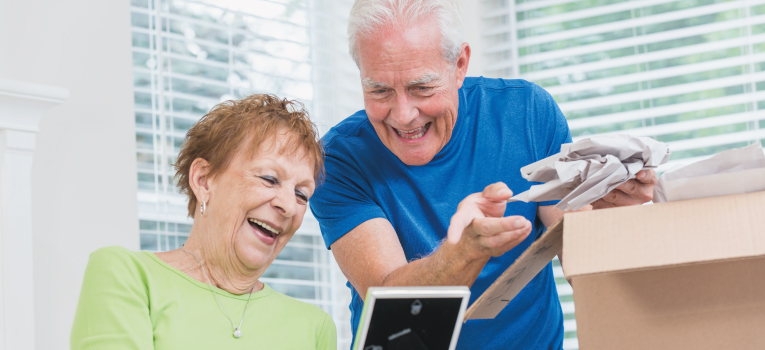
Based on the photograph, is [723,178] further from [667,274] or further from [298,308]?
[298,308]

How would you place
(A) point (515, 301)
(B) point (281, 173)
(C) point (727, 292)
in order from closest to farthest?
(C) point (727, 292)
(B) point (281, 173)
(A) point (515, 301)

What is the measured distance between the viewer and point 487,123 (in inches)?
60.9

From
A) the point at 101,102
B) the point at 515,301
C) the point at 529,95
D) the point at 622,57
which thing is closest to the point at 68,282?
the point at 101,102

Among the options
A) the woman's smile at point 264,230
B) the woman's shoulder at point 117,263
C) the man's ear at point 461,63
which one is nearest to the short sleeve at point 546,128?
the man's ear at point 461,63

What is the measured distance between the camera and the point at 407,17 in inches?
53.9

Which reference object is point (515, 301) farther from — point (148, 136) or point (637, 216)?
point (148, 136)

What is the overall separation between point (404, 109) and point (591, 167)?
514 millimetres

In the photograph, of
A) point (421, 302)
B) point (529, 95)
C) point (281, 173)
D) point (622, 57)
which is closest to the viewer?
point (421, 302)

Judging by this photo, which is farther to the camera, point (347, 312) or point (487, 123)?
point (347, 312)

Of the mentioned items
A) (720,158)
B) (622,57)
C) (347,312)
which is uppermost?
(622,57)

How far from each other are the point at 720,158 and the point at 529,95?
0.75 meters

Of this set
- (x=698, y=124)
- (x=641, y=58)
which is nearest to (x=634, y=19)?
(x=641, y=58)

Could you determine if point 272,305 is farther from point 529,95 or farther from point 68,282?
point 529,95

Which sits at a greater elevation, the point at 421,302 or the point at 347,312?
the point at 421,302
